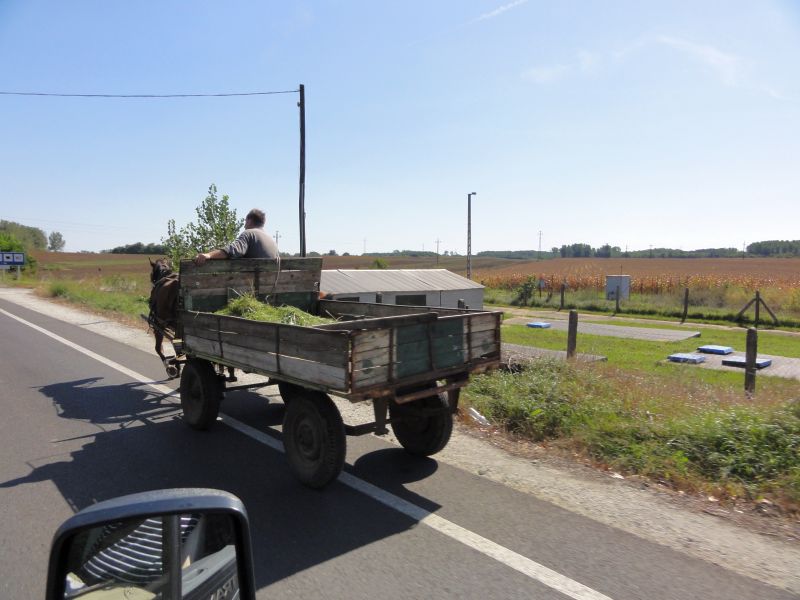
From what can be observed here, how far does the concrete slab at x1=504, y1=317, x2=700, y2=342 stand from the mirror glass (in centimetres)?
1909

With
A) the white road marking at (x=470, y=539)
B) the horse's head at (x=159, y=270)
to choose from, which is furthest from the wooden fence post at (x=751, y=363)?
the horse's head at (x=159, y=270)

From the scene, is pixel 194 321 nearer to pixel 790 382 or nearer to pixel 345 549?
pixel 345 549

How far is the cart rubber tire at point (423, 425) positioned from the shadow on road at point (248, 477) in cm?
14

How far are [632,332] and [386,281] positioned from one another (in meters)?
9.65

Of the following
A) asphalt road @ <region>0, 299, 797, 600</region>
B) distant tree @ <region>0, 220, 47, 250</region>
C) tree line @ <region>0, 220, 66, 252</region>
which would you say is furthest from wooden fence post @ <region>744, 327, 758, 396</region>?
distant tree @ <region>0, 220, 47, 250</region>

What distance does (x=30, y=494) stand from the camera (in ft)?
15.1

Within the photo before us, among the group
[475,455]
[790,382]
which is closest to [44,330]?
[475,455]

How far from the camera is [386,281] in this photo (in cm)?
1770

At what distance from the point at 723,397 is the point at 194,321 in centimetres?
651

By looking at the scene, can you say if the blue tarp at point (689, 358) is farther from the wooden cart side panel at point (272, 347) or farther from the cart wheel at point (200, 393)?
the wooden cart side panel at point (272, 347)

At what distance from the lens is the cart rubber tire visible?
5.27 metres

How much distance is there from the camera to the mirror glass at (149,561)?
1.50 metres

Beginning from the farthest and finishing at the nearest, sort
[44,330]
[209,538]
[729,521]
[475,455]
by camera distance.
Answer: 1. [44,330]
2. [475,455]
3. [729,521]
4. [209,538]

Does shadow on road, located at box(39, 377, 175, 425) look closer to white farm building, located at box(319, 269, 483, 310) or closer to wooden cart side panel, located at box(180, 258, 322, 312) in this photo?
wooden cart side panel, located at box(180, 258, 322, 312)
